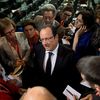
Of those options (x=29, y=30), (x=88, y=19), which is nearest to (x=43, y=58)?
(x=29, y=30)

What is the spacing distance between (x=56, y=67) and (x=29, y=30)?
4.00ft

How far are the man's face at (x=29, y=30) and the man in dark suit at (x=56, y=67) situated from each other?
992 millimetres

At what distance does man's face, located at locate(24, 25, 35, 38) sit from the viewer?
Answer: 4.39 m

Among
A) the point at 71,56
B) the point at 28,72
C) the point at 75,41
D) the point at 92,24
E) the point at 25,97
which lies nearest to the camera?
the point at 25,97

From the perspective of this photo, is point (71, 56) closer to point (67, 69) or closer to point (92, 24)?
point (67, 69)

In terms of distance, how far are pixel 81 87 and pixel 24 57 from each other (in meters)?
0.91

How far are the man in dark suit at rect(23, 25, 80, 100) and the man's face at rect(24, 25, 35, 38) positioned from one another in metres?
0.99

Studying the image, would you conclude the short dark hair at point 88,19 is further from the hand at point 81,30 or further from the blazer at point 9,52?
the blazer at point 9,52

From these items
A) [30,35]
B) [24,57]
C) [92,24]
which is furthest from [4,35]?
[92,24]

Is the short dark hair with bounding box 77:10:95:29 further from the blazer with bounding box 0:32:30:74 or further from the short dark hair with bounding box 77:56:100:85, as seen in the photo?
the short dark hair with bounding box 77:56:100:85

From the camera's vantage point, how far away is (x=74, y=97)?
290cm

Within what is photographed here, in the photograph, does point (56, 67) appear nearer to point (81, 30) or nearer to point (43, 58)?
point (43, 58)

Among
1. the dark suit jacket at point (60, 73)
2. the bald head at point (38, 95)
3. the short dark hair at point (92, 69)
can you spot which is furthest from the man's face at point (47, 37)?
the bald head at point (38, 95)

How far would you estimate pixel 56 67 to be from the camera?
3342mm
